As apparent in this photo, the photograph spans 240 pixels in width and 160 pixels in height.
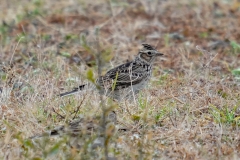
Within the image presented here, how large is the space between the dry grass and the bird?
208 millimetres

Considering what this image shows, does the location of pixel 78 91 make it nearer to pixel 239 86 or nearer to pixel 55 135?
pixel 55 135

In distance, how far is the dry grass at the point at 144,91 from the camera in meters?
6.25

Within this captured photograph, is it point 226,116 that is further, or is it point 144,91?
point 144,91

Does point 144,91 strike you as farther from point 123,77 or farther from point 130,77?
point 123,77

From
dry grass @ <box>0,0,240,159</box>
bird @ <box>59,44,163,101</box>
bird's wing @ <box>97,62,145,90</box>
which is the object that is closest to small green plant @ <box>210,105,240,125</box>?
dry grass @ <box>0,0,240,159</box>

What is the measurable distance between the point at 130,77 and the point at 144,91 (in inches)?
13.7

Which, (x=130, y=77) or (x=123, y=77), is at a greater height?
(x=130, y=77)

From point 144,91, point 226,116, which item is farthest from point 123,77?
point 226,116

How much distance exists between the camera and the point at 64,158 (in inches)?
229

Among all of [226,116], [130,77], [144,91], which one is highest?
[226,116]

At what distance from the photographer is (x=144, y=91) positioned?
350 inches

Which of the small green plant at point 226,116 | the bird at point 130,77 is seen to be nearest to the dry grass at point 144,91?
the small green plant at point 226,116

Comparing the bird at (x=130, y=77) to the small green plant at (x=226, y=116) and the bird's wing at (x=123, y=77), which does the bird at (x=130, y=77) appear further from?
the small green plant at (x=226, y=116)

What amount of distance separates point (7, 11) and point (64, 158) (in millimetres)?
9068
